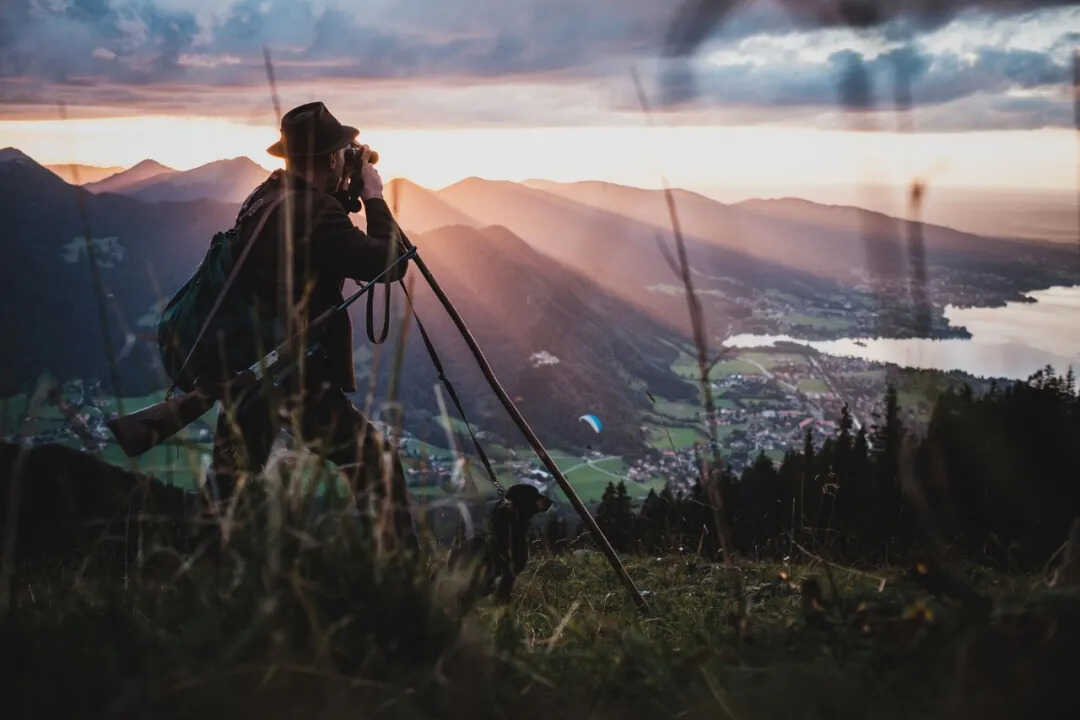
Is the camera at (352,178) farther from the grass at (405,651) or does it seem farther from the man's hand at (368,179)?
the grass at (405,651)

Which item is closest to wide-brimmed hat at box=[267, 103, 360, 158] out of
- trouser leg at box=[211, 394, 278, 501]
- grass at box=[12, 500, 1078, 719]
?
trouser leg at box=[211, 394, 278, 501]

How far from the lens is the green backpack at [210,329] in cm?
458

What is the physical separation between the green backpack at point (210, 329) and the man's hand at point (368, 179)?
760mm

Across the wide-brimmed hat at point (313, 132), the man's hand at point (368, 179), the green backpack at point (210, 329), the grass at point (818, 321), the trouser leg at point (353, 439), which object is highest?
the wide-brimmed hat at point (313, 132)

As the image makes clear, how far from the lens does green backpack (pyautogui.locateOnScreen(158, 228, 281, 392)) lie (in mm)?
4578

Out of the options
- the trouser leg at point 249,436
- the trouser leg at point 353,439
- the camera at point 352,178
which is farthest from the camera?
the camera at point 352,178

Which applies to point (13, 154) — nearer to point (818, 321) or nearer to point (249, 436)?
point (818, 321)

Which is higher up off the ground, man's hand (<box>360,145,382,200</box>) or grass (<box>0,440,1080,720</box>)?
man's hand (<box>360,145,382,200</box>)

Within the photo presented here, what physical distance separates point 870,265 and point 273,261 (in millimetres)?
3239

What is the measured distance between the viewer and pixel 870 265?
2.45 m

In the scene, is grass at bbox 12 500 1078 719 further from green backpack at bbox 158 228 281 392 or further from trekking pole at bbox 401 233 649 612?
trekking pole at bbox 401 233 649 612

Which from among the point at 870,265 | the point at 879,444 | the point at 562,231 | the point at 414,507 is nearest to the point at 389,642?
the point at 414,507

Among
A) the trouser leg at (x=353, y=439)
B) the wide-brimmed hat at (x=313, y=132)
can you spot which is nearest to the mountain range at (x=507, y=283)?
the wide-brimmed hat at (x=313, y=132)

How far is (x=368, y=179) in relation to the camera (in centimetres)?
511
